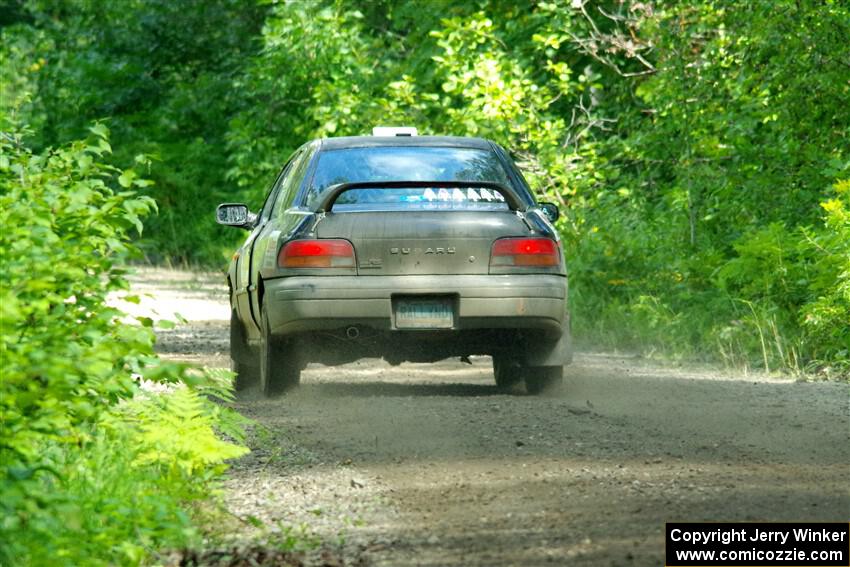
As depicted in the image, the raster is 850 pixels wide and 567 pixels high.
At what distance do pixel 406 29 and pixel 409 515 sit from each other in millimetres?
25297

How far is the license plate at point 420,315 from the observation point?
1013cm

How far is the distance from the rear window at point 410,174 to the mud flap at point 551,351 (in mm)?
922

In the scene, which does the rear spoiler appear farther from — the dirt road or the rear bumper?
the dirt road

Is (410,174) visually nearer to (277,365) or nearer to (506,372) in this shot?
(277,365)

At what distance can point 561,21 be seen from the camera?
72.8 feet

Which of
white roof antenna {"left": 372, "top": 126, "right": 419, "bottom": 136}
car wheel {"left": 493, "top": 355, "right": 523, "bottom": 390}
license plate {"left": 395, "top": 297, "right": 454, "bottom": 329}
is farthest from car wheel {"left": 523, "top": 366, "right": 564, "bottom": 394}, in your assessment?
white roof antenna {"left": 372, "top": 126, "right": 419, "bottom": 136}

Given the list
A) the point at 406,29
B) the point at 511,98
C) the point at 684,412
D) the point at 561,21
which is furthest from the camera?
the point at 406,29

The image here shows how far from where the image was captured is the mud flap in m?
10.7

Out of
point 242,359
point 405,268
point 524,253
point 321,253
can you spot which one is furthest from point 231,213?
point 524,253

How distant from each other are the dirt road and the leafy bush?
420 millimetres

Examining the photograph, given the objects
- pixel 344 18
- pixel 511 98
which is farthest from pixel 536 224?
pixel 344 18

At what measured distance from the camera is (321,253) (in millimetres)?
10086

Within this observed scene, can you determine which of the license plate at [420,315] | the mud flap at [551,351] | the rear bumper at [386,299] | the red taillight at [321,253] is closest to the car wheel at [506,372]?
the mud flap at [551,351]

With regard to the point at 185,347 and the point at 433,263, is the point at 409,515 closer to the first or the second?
the point at 433,263
